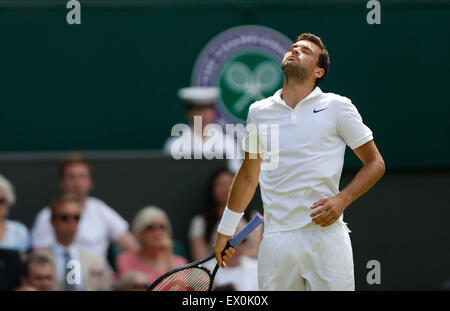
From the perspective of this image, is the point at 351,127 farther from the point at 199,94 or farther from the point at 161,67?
the point at 161,67

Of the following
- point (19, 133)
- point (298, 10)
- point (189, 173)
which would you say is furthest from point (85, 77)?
point (298, 10)

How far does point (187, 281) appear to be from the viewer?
495 centimetres

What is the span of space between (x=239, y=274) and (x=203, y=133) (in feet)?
4.35

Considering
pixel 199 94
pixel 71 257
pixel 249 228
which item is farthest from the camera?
pixel 199 94

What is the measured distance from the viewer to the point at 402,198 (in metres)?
7.48

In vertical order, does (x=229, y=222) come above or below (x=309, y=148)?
below

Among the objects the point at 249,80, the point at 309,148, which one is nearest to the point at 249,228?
the point at 309,148

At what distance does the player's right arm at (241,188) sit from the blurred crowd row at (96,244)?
1617 mm

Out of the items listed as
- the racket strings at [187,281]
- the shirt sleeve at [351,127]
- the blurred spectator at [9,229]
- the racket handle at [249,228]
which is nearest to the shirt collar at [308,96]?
the shirt sleeve at [351,127]

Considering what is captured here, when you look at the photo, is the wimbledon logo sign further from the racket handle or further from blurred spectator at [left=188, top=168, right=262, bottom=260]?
the racket handle

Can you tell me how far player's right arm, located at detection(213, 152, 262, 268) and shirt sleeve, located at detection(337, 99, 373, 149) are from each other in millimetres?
466

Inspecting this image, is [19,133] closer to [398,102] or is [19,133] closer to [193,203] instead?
[193,203]

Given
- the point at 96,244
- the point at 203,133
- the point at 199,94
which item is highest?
the point at 199,94
